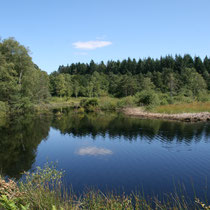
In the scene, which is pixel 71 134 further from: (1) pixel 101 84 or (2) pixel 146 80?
(1) pixel 101 84

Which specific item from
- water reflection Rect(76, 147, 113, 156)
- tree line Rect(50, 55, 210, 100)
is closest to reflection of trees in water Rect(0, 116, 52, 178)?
water reflection Rect(76, 147, 113, 156)

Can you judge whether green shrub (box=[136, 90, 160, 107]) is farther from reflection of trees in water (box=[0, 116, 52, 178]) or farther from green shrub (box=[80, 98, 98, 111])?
reflection of trees in water (box=[0, 116, 52, 178])

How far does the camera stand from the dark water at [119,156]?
539 inches

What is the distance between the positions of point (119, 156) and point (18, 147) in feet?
36.6

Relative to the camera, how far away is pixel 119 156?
19219mm

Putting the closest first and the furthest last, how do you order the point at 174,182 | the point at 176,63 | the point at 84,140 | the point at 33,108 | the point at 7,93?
1. the point at 174,182
2. the point at 84,140
3. the point at 7,93
4. the point at 33,108
5. the point at 176,63

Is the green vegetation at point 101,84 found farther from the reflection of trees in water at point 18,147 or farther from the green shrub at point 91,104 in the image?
the reflection of trees in water at point 18,147

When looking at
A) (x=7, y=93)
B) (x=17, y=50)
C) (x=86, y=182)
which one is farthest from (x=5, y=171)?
(x=17, y=50)

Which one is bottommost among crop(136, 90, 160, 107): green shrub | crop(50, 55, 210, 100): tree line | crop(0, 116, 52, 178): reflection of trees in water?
crop(0, 116, 52, 178): reflection of trees in water

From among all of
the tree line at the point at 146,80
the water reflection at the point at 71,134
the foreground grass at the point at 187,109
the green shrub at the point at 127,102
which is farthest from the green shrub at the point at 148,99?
the water reflection at the point at 71,134

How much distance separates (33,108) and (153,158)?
153 feet

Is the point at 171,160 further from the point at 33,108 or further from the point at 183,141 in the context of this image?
the point at 33,108

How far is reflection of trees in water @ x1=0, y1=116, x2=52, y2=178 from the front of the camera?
16438 mm

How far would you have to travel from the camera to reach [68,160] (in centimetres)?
1838
